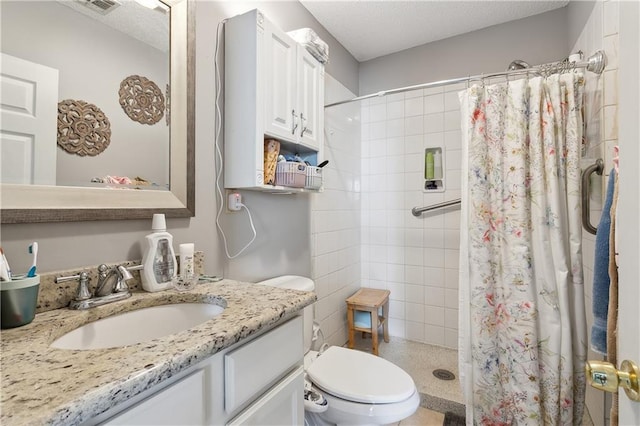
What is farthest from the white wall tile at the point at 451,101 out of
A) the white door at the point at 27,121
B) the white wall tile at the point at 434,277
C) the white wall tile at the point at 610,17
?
the white door at the point at 27,121

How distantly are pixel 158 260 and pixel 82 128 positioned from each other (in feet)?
1.48

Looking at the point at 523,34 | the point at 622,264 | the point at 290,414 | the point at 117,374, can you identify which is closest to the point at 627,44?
the point at 622,264

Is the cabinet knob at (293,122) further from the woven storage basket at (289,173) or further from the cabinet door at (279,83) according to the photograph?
the woven storage basket at (289,173)

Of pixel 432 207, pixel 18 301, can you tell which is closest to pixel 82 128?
pixel 18 301

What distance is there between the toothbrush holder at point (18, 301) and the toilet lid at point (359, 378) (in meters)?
1.02

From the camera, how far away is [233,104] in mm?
1307

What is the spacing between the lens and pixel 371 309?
225 cm

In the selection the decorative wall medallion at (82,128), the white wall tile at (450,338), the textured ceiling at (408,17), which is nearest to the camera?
the decorative wall medallion at (82,128)

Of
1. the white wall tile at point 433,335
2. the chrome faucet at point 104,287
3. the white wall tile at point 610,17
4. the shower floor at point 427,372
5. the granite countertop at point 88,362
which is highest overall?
the white wall tile at point 610,17

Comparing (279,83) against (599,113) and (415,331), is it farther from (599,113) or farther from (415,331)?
(415,331)

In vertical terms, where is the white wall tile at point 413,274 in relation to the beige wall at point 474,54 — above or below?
below

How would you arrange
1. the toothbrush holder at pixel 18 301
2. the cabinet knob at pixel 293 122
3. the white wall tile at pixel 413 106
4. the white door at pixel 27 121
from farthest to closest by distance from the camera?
1. the white wall tile at pixel 413 106
2. the cabinet knob at pixel 293 122
3. the white door at pixel 27 121
4. the toothbrush holder at pixel 18 301

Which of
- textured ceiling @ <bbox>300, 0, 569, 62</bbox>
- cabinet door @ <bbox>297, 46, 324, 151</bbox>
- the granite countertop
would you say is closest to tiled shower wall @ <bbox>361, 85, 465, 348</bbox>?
textured ceiling @ <bbox>300, 0, 569, 62</bbox>

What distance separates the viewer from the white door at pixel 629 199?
459mm
